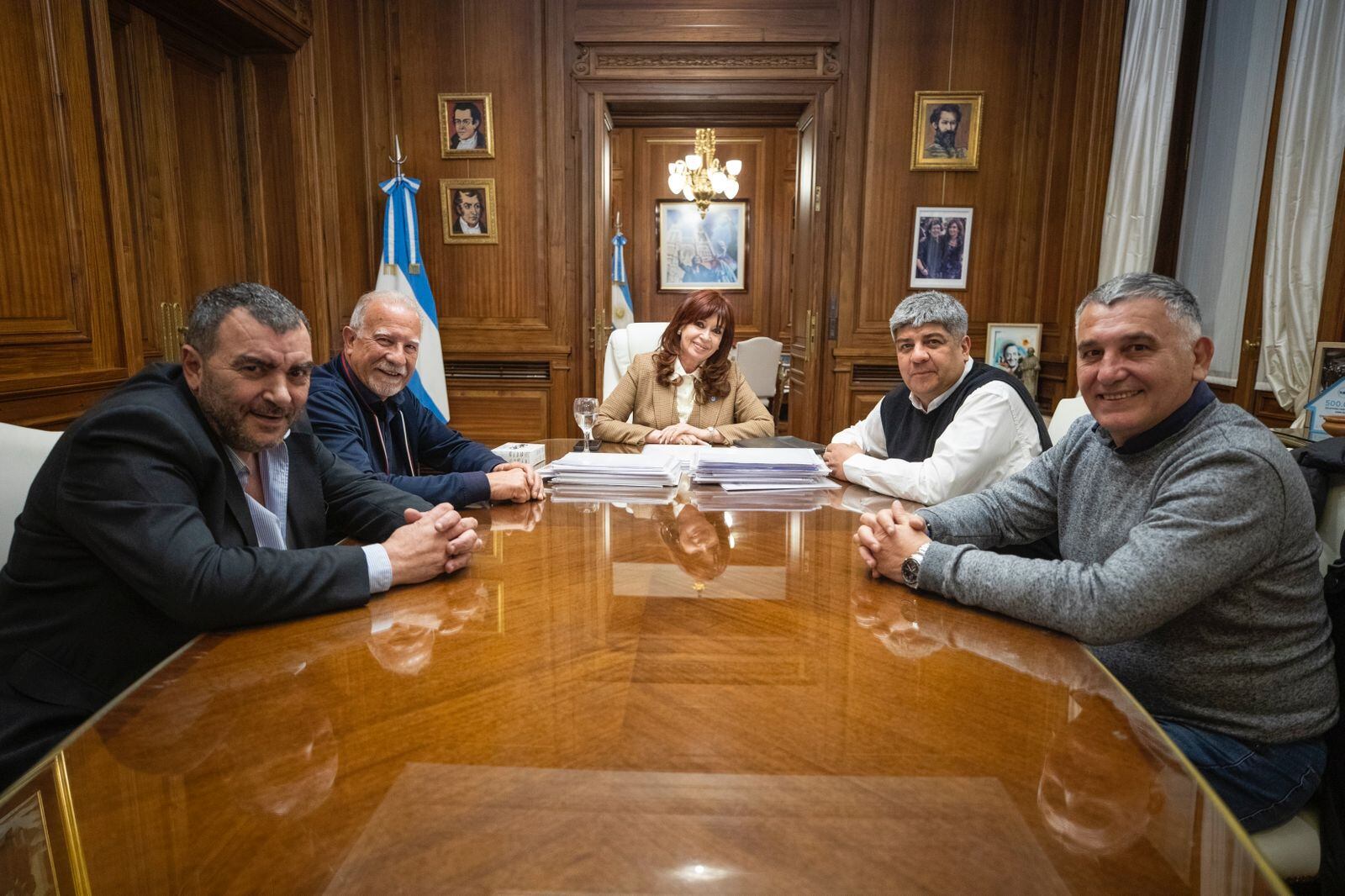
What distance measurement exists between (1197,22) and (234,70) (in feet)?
15.9

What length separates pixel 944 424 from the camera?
2266 millimetres

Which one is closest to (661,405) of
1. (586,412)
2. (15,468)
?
(586,412)

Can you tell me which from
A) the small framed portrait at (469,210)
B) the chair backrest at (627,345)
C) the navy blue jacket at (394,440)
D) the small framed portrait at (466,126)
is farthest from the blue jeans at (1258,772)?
the small framed portrait at (466,126)

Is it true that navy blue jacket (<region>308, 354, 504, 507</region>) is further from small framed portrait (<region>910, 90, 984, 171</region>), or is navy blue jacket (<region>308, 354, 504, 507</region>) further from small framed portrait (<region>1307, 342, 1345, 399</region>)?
small framed portrait (<region>910, 90, 984, 171</region>)

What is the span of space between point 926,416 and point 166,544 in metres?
1.96

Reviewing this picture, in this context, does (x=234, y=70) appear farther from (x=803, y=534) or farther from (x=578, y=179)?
(x=803, y=534)

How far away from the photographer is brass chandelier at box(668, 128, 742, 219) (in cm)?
669

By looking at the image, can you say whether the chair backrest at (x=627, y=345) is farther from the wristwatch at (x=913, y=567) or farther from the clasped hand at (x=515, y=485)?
the wristwatch at (x=913, y=567)

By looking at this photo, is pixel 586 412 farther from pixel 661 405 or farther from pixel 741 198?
pixel 741 198

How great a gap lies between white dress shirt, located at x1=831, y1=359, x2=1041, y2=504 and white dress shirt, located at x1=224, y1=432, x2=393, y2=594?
1232 mm

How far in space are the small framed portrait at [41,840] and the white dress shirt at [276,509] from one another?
50 cm

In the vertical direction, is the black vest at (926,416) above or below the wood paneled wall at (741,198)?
below

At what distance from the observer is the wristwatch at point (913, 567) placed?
1.20 meters

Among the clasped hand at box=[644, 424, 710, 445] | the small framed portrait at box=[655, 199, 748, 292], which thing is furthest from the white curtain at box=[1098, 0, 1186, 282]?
the small framed portrait at box=[655, 199, 748, 292]
